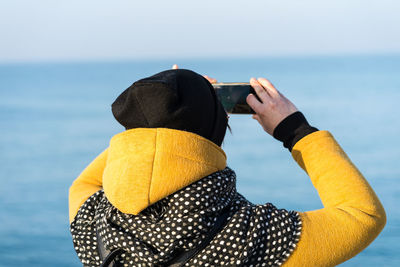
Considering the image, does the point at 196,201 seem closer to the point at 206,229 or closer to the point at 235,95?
the point at 206,229

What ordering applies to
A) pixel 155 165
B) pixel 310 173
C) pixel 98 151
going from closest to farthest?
1. pixel 155 165
2. pixel 310 173
3. pixel 98 151

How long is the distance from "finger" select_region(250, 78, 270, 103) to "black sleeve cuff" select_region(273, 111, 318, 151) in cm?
5

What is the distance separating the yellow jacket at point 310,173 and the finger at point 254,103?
87mm

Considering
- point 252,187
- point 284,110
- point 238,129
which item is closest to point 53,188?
point 252,187

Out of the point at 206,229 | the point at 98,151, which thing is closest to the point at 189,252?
the point at 206,229

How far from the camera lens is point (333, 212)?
0.85 m

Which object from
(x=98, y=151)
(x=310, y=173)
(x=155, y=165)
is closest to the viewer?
(x=155, y=165)

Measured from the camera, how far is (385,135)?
664cm

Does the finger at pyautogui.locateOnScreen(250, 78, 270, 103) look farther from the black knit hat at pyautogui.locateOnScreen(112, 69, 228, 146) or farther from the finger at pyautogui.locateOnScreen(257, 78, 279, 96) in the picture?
the black knit hat at pyautogui.locateOnScreen(112, 69, 228, 146)

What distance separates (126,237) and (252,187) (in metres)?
4.11

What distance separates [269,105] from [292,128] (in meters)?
0.05

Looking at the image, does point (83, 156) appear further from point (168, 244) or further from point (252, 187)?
point (168, 244)

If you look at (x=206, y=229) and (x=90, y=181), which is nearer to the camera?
(x=206, y=229)

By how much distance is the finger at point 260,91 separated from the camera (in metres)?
0.93
